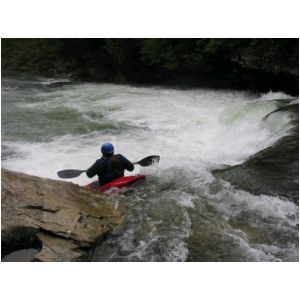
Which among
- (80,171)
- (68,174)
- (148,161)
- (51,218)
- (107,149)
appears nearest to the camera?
(51,218)

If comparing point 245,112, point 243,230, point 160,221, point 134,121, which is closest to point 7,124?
point 134,121

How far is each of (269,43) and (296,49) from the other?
2.46ft

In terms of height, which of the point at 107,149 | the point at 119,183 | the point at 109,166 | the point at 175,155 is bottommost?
the point at 175,155

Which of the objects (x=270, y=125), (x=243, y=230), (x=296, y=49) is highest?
(x=296, y=49)

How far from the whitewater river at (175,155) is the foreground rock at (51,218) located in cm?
20

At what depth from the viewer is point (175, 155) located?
798 cm

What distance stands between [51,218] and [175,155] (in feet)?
12.9

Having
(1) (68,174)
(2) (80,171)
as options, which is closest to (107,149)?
(2) (80,171)

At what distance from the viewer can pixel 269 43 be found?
11.3m

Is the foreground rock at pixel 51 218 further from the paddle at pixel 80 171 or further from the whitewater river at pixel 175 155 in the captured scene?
the paddle at pixel 80 171

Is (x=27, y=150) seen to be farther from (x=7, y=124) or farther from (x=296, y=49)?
(x=296, y=49)

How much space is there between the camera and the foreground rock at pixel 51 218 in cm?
415

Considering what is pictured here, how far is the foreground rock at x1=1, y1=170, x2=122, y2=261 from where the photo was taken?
13.6 feet

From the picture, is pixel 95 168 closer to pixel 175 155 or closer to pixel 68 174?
pixel 68 174
